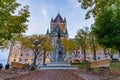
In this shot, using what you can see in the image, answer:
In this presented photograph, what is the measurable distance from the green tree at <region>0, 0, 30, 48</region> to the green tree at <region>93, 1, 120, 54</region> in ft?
24.3

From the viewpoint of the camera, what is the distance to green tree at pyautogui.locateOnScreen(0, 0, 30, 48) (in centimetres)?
1530

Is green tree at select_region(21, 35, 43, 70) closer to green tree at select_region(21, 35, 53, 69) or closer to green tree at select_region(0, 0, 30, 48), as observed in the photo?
green tree at select_region(21, 35, 53, 69)

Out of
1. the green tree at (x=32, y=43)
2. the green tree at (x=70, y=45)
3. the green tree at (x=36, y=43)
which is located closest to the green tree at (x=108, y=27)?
the green tree at (x=36, y=43)

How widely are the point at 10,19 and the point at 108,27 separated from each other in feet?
32.1

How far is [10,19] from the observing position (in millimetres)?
16828

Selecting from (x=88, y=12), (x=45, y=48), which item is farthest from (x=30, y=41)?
(x=88, y=12)

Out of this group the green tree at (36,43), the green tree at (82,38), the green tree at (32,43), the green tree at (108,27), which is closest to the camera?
the green tree at (108,27)

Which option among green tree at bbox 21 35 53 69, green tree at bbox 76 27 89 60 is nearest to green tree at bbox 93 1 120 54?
green tree at bbox 21 35 53 69

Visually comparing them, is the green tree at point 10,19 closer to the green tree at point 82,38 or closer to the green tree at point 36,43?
the green tree at point 36,43

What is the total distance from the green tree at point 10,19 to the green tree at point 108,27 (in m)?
7.42

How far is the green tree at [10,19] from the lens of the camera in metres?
15.3

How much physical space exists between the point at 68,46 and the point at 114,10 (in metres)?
46.9

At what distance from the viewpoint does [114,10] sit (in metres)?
18.8

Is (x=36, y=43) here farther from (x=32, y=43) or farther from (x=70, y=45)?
(x=70, y=45)
